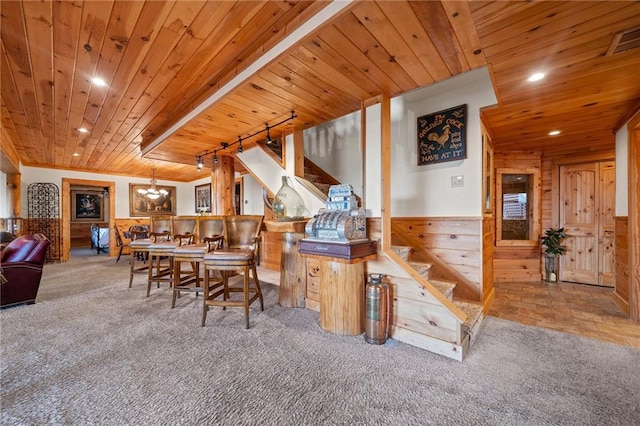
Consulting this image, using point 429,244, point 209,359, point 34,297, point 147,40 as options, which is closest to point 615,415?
point 429,244

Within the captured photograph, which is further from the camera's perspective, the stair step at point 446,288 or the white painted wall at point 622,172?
the white painted wall at point 622,172

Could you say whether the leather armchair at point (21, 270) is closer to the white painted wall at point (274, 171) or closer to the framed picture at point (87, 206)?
the white painted wall at point (274, 171)

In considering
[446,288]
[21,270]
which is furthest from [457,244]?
[21,270]

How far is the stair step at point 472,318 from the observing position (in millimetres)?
2111

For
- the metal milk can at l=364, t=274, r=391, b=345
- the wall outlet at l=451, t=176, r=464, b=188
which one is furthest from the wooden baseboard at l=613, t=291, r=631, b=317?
the metal milk can at l=364, t=274, r=391, b=345

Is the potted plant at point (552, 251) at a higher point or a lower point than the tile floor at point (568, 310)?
higher

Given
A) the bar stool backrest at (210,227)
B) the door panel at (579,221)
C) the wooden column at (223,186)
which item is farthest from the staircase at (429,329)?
the door panel at (579,221)

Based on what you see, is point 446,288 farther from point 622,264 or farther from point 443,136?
point 622,264

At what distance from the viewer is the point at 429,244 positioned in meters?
3.05

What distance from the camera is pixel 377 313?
2.09 metres

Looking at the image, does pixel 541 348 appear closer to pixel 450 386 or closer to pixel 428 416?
pixel 450 386

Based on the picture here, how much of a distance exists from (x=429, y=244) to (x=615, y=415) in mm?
1834

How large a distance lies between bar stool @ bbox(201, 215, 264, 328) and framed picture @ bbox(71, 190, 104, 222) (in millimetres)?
9824

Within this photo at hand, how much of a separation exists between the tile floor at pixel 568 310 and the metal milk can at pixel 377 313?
1623 mm
